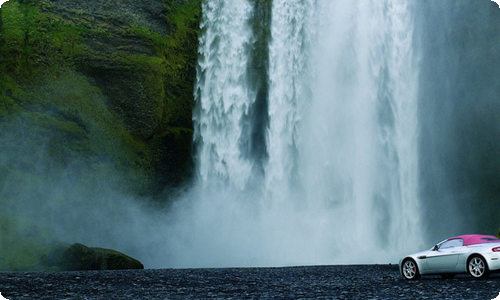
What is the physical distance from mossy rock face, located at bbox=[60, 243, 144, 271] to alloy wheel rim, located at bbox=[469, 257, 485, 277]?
1371cm

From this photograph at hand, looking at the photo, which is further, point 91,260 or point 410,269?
point 91,260

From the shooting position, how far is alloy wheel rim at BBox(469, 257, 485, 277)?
14047 mm

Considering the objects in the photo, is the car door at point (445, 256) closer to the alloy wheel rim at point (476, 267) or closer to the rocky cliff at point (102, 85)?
the alloy wheel rim at point (476, 267)

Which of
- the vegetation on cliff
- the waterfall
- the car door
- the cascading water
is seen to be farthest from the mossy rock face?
the car door

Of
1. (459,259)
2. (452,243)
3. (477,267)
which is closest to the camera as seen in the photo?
(477,267)

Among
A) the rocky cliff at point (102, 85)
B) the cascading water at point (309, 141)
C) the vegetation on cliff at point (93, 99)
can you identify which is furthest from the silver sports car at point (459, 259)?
the rocky cliff at point (102, 85)

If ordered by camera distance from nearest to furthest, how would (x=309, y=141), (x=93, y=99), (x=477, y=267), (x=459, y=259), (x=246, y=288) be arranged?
(x=246, y=288)
(x=477, y=267)
(x=459, y=259)
(x=93, y=99)
(x=309, y=141)

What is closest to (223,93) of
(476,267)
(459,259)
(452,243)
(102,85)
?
(102,85)

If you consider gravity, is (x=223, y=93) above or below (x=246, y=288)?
above

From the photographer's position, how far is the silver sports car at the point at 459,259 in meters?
13.9

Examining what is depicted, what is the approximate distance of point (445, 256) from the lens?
14.7 metres

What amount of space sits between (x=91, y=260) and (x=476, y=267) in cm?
1434

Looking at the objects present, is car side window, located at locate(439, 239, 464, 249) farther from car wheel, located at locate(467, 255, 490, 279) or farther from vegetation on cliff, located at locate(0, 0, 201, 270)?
vegetation on cliff, located at locate(0, 0, 201, 270)

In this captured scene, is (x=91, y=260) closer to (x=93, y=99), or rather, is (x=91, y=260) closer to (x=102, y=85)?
(x=93, y=99)
